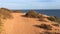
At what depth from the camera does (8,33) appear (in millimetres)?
17797

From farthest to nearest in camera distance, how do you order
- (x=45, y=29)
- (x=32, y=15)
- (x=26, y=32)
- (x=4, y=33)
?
1. (x=32, y=15)
2. (x=45, y=29)
3. (x=26, y=32)
4. (x=4, y=33)

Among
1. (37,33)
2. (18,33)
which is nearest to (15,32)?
(18,33)

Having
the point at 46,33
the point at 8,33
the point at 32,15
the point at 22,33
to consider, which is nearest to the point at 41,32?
the point at 46,33

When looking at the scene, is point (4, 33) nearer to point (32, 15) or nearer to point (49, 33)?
point (49, 33)

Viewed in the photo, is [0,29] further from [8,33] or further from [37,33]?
[37,33]

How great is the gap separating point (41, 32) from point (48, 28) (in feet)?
7.39

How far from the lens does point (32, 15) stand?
31766 millimetres

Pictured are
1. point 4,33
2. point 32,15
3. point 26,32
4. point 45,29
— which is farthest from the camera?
point 32,15

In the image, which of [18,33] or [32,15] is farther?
[32,15]

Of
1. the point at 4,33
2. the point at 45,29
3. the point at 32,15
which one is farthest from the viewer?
the point at 32,15

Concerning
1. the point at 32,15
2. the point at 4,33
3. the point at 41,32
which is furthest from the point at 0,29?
the point at 32,15

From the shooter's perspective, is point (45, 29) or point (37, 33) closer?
point (37, 33)

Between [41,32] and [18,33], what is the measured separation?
219 centimetres

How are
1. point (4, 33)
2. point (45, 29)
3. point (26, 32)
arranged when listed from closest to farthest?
1. point (4, 33)
2. point (26, 32)
3. point (45, 29)
